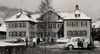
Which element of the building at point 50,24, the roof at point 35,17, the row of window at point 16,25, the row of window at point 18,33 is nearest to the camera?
the row of window at point 18,33

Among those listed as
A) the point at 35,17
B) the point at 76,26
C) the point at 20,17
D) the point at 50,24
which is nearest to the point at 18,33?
the point at 20,17

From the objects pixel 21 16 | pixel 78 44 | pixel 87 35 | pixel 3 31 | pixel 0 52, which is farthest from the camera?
pixel 3 31

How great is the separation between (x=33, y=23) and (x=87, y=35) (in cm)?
1805

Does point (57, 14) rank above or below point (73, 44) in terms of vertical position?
above

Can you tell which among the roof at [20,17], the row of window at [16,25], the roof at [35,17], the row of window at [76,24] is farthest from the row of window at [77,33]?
the row of window at [16,25]

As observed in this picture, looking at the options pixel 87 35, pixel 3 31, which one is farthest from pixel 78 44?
pixel 3 31

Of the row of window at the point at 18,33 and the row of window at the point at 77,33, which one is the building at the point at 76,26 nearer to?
the row of window at the point at 77,33

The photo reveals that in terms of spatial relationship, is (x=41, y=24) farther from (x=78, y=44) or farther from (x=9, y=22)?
(x=78, y=44)

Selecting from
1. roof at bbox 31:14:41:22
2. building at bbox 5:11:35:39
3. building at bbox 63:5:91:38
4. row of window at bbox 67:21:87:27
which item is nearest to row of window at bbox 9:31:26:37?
building at bbox 5:11:35:39

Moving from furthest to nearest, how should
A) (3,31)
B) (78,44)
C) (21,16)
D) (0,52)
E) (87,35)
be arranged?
(3,31)
(21,16)
(87,35)
(78,44)
(0,52)

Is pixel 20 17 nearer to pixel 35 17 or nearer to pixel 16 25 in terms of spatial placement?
pixel 16 25

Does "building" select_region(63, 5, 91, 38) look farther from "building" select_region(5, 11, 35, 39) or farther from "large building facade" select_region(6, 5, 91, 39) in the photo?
"building" select_region(5, 11, 35, 39)

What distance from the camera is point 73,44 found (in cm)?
2833

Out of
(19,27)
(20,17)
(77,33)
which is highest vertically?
(20,17)
